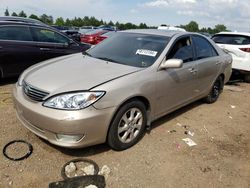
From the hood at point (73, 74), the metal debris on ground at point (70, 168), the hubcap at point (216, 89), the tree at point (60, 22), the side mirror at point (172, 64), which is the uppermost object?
the side mirror at point (172, 64)

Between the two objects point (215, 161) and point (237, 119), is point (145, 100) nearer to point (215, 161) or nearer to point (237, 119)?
point (215, 161)

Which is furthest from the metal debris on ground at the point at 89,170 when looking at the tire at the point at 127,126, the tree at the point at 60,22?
the tree at the point at 60,22

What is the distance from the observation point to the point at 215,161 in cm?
364

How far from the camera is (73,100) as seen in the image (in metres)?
3.08

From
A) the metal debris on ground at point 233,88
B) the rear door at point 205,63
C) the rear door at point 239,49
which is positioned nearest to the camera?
the rear door at point 205,63

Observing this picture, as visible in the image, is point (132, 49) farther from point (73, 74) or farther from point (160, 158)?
point (160, 158)

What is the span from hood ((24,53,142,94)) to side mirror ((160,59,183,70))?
47 centimetres

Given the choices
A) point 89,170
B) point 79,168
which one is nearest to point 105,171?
point 89,170

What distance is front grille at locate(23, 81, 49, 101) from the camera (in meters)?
3.19

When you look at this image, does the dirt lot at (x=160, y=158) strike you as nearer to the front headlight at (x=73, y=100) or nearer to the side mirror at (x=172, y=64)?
the front headlight at (x=73, y=100)

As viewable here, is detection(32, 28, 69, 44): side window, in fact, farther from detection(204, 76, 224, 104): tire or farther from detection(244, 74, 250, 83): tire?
detection(244, 74, 250, 83): tire

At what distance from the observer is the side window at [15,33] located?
6.17 metres

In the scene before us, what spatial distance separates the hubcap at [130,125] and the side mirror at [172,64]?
0.77 meters

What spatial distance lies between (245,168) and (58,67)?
2.87 metres
